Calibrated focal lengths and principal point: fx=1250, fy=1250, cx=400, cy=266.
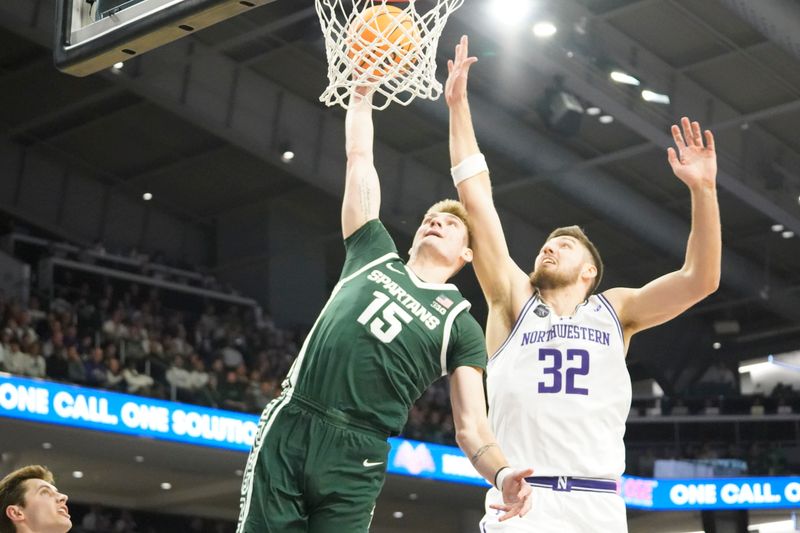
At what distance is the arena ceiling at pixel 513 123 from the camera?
761 inches

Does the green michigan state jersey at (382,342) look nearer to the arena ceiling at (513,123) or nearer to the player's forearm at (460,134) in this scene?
the player's forearm at (460,134)

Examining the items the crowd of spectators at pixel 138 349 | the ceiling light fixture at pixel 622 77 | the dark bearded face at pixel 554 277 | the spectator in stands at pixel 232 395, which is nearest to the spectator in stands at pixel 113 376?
the crowd of spectators at pixel 138 349

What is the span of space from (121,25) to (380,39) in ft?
3.45

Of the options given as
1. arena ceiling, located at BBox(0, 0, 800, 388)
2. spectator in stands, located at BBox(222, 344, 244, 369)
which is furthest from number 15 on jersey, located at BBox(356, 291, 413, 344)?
spectator in stands, located at BBox(222, 344, 244, 369)

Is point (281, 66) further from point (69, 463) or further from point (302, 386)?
point (302, 386)

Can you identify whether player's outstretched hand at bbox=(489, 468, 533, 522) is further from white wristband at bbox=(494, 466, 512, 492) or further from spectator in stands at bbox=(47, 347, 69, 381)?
spectator in stands at bbox=(47, 347, 69, 381)

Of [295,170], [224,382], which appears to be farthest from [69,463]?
[295,170]

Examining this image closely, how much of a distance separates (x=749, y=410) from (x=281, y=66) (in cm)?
1288

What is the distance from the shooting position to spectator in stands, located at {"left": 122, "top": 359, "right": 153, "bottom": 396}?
663 inches

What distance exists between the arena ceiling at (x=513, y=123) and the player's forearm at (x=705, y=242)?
13.3m

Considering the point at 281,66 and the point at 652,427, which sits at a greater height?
the point at 281,66

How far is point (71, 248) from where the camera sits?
23906 mm

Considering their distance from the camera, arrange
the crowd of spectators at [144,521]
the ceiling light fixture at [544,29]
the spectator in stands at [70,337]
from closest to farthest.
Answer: the spectator in stands at [70,337] → the ceiling light fixture at [544,29] → the crowd of spectators at [144,521]

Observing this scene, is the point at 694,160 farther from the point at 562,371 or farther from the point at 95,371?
the point at 95,371
